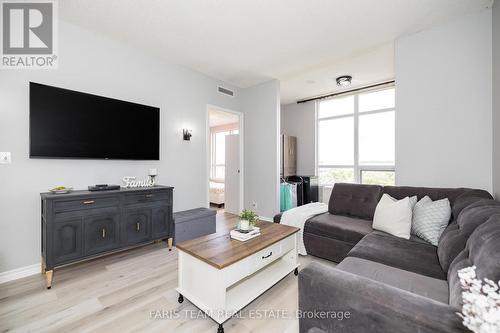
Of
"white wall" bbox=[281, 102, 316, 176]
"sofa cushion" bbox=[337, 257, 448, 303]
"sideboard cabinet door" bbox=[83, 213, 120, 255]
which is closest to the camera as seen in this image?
"sofa cushion" bbox=[337, 257, 448, 303]

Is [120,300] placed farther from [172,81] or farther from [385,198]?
[172,81]

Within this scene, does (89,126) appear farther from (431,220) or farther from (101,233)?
(431,220)

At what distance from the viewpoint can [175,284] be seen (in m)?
2.14

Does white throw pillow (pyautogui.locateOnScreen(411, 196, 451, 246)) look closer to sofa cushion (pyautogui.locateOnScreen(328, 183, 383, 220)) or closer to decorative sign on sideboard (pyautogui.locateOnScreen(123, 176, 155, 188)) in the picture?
sofa cushion (pyautogui.locateOnScreen(328, 183, 383, 220))

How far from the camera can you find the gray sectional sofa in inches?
34.1

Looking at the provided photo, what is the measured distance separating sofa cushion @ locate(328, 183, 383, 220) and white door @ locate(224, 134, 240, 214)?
7.87 ft

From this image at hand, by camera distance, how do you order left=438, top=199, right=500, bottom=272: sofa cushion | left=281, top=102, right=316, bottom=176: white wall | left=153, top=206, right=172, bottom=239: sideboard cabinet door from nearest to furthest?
left=438, top=199, right=500, bottom=272: sofa cushion
left=153, top=206, right=172, bottom=239: sideboard cabinet door
left=281, top=102, right=316, bottom=176: white wall

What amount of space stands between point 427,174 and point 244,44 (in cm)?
297

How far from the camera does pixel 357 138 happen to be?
16.9ft

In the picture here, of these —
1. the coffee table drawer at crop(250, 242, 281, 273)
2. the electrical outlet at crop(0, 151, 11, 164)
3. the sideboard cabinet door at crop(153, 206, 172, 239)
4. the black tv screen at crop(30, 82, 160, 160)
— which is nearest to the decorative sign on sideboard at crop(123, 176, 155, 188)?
the black tv screen at crop(30, 82, 160, 160)

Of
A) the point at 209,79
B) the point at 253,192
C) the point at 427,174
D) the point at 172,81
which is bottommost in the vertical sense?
the point at 253,192

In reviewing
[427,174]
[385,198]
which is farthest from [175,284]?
[427,174]

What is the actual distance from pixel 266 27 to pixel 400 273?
9.26ft

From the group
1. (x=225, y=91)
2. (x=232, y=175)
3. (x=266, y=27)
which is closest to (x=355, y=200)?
(x=266, y=27)
